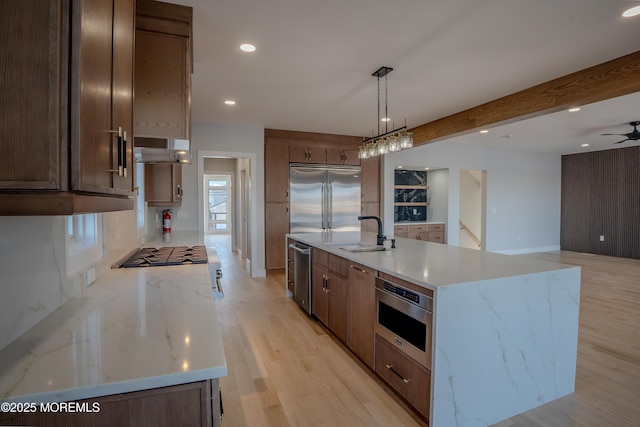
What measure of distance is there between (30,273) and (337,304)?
7.23 feet

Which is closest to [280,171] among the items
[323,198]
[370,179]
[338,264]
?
[323,198]

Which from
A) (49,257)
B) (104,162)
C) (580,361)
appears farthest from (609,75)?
(49,257)

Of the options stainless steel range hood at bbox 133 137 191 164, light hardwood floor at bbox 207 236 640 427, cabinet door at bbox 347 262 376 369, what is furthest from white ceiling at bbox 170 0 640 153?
light hardwood floor at bbox 207 236 640 427

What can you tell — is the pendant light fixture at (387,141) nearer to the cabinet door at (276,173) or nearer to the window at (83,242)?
the cabinet door at (276,173)

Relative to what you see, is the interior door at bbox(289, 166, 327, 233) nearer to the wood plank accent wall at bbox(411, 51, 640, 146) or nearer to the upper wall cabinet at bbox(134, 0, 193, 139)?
the wood plank accent wall at bbox(411, 51, 640, 146)

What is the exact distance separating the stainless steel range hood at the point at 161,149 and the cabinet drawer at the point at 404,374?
72.0 inches

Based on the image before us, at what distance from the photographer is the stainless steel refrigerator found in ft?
19.3

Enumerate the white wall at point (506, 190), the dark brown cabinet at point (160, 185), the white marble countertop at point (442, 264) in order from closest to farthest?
the white marble countertop at point (442, 264) < the dark brown cabinet at point (160, 185) < the white wall at point (506, 190)

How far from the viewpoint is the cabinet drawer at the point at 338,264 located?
8.92ft

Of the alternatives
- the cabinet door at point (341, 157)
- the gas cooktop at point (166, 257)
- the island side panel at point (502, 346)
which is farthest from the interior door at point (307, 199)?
the island side panel at point (502, 346)

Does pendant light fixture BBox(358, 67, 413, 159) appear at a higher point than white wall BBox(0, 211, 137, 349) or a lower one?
higher

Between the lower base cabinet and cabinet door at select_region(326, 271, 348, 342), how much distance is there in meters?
1.89

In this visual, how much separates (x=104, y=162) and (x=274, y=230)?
4.89 metres

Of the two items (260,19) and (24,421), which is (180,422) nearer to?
(24,421)
